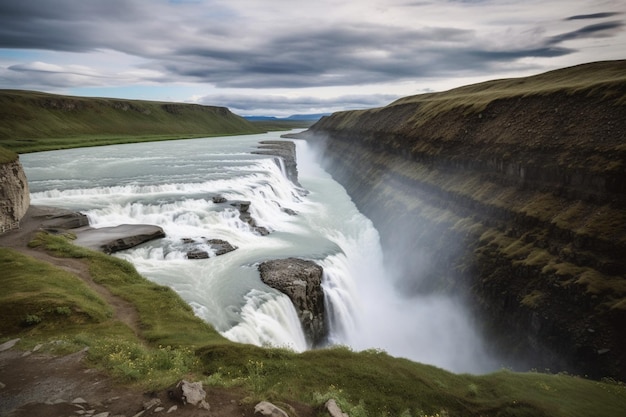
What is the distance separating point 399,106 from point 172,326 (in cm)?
7736

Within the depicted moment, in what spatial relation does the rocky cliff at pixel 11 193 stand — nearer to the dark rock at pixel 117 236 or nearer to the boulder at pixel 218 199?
the dark rock at pixel 117 236

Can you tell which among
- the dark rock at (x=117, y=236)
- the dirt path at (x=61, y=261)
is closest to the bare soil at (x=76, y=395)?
the dirt path at (x=61, y=261)

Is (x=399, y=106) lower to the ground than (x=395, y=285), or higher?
higher

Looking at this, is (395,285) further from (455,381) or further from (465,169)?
(455,381)

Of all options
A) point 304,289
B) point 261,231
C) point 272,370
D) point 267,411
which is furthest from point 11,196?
point 267,411

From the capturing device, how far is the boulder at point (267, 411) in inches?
395

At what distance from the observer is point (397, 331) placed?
108 feet

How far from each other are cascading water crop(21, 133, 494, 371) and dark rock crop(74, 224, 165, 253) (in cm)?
93

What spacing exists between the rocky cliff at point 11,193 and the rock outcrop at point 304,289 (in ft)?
66.3

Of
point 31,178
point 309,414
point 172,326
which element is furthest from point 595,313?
point 31,178

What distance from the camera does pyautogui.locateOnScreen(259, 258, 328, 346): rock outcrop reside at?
26.5 m

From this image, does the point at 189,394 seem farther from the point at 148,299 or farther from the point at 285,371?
the point at 148,299

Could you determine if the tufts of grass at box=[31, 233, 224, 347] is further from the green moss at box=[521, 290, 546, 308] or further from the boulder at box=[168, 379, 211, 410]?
the green moss at box=[521, 290, 546, 308]

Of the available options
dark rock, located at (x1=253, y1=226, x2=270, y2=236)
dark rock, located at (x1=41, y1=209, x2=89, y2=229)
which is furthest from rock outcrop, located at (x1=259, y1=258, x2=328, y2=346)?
dark rock, located at (x1=41, y1=209, x2=89, y2=229)
